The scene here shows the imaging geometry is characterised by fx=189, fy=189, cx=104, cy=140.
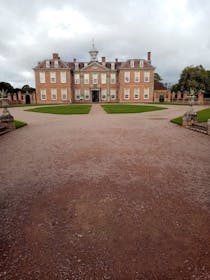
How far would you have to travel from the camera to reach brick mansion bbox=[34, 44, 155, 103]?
142ft

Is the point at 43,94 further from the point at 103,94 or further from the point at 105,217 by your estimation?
the point at 105,217

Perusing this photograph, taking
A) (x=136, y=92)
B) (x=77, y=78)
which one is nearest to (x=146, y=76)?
(x=136, y=92)

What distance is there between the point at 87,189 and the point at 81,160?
1639 millimetres

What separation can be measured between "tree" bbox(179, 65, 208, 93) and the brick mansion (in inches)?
475

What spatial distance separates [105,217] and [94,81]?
4489 cm

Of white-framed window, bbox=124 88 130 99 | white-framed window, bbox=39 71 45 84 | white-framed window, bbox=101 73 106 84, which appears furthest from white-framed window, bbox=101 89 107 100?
white-framed window, bbox=39 71 45 84

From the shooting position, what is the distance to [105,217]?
8.58ft

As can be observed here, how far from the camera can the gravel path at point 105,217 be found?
186 cm

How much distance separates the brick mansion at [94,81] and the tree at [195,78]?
39.6ft

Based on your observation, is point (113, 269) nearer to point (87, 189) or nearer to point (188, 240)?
point (188, 240)

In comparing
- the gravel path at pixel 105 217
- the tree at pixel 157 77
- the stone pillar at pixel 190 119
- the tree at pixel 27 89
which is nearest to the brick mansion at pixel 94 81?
the tree at pixel 157 77

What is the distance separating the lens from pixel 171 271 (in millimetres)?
1800

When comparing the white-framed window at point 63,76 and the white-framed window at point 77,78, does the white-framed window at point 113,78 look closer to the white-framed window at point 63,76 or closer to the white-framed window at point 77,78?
the white-framed window at point 77,78

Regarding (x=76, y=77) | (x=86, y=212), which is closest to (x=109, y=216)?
(x=86, y=212)
